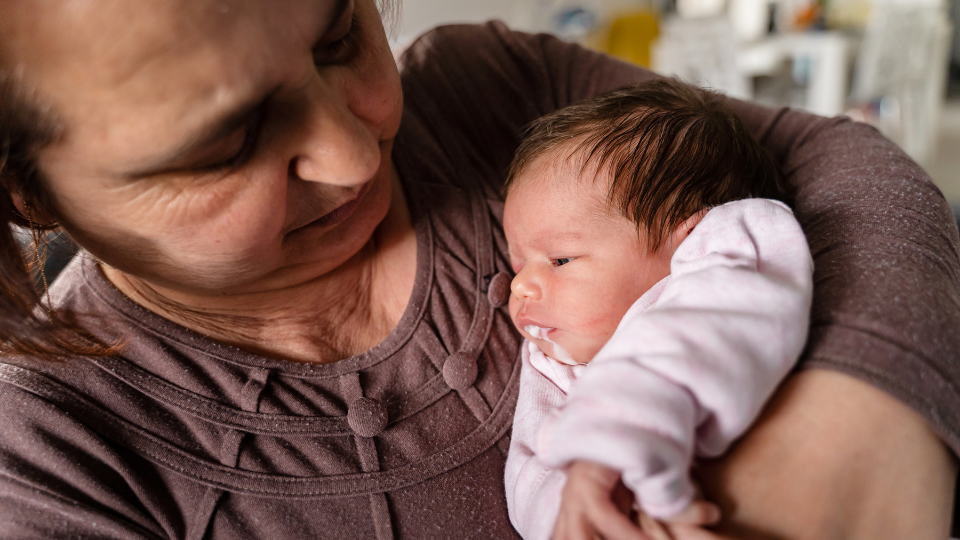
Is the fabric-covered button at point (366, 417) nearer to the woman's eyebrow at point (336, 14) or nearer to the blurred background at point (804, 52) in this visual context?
the woman's eyebrow at point (336, 14)

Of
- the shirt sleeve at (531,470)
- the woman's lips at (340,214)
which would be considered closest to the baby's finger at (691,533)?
the shirt sleeve at (531,470)

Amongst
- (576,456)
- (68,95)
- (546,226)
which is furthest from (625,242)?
(68,95)

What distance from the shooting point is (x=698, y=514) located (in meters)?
0.57

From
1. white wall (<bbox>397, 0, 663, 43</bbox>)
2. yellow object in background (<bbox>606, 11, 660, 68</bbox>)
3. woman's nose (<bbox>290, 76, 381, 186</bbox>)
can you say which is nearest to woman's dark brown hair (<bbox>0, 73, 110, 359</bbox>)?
woman's nose (<bbox>290, 76, 381, 186</bbox>)

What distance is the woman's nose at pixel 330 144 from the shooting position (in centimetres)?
72

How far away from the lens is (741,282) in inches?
25.5

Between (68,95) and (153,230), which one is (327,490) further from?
(68,95)

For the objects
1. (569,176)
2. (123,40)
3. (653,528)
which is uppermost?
(123,40)

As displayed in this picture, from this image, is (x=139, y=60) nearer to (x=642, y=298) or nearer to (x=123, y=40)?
(x=123, y=40)

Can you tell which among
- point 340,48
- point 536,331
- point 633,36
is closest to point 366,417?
point 536,331

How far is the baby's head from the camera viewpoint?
89 centimetres

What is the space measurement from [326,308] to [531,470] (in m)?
0.45

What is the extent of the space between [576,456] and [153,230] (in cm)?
55

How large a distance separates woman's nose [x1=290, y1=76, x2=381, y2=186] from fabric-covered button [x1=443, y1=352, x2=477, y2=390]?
0.32m
